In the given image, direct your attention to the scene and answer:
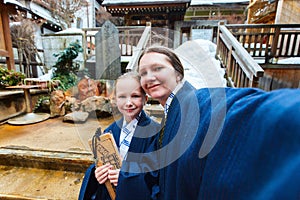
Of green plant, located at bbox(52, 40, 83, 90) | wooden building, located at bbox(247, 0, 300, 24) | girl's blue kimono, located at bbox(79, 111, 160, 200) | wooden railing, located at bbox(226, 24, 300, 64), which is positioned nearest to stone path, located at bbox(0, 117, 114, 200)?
girl's blue kimono, located at bbox(79, 111, 160, 200)

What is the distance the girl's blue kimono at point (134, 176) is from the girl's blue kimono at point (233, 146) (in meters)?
0.09

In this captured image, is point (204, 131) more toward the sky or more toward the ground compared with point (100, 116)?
more toward the sky

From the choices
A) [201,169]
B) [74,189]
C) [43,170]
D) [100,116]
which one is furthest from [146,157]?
[100,116]

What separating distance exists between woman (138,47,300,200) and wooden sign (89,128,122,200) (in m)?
0.23

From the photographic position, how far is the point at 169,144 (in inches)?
27.3

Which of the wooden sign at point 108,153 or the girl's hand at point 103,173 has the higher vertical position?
the wooden sign at point 108,153

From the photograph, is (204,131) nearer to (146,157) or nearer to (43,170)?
(146,157)

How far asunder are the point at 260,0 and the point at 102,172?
37.4ft

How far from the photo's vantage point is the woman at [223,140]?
1.03 feet

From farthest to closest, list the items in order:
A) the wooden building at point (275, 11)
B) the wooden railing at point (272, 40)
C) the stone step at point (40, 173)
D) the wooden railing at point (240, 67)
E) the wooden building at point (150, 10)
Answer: the wooden building at point (150, 10) < the wooden building at point (275, 11) < the wooden railing at point (272, 40) < the wooden railing at point (240, 67) < the stone step at point (40, 173)

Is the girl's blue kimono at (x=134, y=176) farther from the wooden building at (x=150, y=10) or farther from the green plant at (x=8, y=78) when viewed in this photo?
the wooden building at (x=150, y=10)

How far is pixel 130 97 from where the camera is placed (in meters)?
0.91

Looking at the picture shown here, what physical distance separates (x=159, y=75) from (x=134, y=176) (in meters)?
0.49

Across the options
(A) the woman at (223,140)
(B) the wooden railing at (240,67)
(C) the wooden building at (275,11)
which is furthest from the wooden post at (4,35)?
(C) the wooden building at (275,11)
